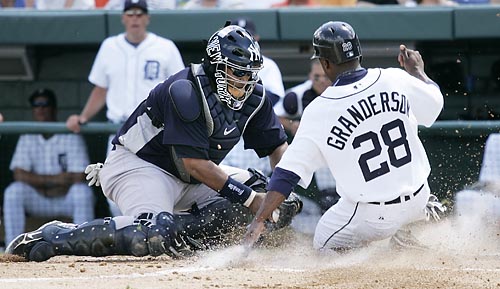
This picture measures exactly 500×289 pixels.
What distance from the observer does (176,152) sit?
229 inches

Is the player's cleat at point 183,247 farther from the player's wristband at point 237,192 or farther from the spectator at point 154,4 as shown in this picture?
the spectator at point 154,4

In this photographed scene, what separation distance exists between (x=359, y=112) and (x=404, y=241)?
90cm

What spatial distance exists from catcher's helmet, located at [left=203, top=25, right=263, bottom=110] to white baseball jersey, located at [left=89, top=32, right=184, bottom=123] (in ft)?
8.87

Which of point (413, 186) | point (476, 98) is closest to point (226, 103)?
point (413, 186)

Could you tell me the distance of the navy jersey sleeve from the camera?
6172 millimetres

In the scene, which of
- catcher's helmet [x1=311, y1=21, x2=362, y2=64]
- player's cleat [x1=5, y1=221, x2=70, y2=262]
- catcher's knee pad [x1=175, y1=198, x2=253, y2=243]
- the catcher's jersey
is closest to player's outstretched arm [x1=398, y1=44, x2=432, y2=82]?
the catcher's jersey

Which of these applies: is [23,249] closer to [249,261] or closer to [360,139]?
[249,261]

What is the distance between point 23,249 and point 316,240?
1.70 metres

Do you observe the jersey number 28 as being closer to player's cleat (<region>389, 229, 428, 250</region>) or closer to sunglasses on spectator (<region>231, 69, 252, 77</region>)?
player's cleat (<region>389, 229, 428, 250</region>)

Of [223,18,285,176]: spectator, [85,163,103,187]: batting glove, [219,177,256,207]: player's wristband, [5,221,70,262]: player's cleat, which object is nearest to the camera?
[219,177,256,207]: player's wristband

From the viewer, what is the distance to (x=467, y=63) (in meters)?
9.79

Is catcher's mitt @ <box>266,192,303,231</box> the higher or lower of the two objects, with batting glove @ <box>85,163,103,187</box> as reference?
lower

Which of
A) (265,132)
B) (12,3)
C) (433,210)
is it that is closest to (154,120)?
(265,132)

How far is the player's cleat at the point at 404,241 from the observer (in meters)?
5.88
